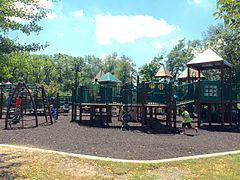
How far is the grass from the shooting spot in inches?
235

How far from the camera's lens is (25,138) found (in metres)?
10.8

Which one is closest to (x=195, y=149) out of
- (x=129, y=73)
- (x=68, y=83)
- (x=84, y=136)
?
(x=84, y=136)

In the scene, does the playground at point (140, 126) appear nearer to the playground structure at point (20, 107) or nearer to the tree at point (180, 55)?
the playground structure at point (20, 107)

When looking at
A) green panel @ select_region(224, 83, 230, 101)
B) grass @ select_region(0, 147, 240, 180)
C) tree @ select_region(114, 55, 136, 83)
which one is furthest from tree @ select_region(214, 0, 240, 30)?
tree @ select_region(114, 55, 136, 83)

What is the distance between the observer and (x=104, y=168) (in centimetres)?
653

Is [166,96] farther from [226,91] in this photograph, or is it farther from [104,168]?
[104,168]

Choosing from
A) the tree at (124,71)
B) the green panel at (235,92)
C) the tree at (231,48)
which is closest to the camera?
the green panel at (235,92)

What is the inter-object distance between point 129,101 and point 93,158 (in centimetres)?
837

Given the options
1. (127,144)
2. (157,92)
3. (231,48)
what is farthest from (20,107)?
(231,48)

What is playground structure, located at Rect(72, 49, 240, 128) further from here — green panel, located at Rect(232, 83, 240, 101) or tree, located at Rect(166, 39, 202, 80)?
tree, located at Rect(166, 39, 202, 80)

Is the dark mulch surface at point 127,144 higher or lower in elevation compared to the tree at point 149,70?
lower

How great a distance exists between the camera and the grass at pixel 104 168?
5.96m

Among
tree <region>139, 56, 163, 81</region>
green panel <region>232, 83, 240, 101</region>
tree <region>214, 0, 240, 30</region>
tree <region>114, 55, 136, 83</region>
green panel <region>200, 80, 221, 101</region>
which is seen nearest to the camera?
tree <region>214, 0, 240, 30</region>

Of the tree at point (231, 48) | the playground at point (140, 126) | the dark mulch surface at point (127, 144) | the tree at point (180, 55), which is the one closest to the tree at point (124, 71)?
the tree at point (180, 55)
